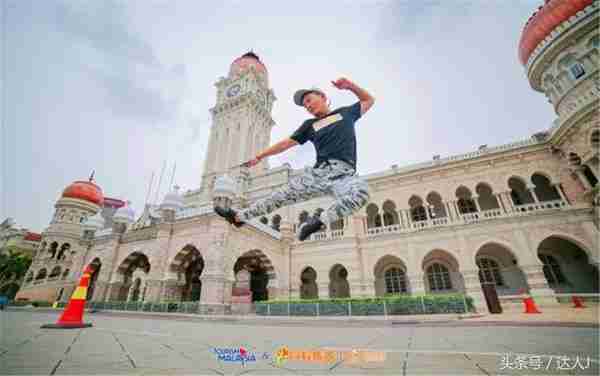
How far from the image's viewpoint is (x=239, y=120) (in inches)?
1265

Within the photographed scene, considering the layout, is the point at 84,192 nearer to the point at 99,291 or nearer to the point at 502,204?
the point at 99,291

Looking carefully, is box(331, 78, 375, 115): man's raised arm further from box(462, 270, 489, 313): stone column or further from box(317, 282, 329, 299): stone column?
box(317, 282, 329, 299): stone column

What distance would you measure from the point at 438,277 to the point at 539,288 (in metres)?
5.27

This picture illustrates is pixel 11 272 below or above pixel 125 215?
below

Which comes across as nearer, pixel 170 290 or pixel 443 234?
pixel 170 290

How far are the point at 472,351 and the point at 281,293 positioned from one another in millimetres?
15105

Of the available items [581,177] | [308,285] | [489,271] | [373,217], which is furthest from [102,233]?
[581,177]

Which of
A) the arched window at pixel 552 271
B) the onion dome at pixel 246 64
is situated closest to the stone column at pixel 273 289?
the arched window at pixel 552 271

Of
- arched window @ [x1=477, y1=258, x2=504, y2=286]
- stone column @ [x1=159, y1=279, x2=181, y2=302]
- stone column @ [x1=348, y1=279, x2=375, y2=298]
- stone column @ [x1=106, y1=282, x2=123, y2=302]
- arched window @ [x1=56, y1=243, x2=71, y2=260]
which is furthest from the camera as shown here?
arched window @ [x1=56, y1=243, x2=71, y2=260]

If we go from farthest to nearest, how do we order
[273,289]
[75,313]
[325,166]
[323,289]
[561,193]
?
1. [323,289]
2. [273,289]
3. [561,193]
4. [75,313]
5. [325,166]

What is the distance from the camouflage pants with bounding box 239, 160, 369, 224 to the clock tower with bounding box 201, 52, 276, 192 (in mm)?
23735

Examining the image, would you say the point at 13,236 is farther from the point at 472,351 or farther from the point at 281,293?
the point at 472,351

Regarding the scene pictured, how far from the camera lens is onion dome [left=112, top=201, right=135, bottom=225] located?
690 inches

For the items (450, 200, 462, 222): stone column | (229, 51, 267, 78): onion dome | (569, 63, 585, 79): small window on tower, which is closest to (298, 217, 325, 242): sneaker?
(450, 200, 462, 222): stone column
